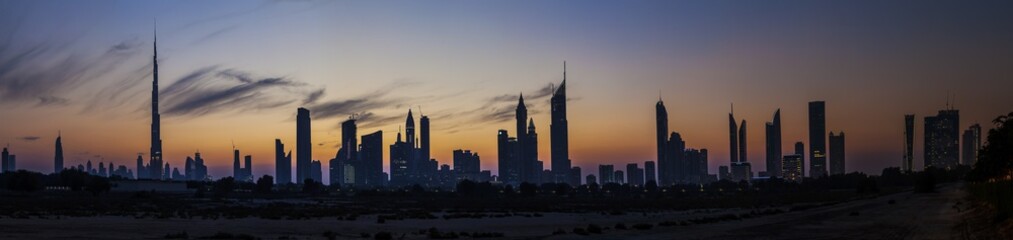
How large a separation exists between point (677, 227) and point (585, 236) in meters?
11.9

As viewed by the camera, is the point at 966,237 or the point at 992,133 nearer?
the point at 966,237

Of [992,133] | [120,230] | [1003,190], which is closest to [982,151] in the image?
[992,133]

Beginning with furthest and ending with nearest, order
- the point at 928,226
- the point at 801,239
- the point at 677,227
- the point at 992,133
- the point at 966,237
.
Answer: the point at 992,133
the point at 677,227
the point at 928,226
the point at 801,239
the point at 966,237

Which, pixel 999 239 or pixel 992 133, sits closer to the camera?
pixel 999 239

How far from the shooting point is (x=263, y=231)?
177ft

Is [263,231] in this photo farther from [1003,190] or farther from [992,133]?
[992,133]

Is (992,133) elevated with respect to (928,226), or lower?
elevated

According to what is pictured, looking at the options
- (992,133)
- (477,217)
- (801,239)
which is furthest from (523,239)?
(992,133)

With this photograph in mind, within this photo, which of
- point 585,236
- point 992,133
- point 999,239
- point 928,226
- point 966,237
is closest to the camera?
point 999,239

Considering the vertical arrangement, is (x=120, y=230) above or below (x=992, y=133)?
below

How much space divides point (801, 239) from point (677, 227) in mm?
13873

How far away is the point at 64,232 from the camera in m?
47.3

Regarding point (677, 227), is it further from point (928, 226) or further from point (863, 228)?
point (928, 226)

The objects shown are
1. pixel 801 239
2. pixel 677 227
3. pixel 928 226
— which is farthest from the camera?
pixel 677 227
